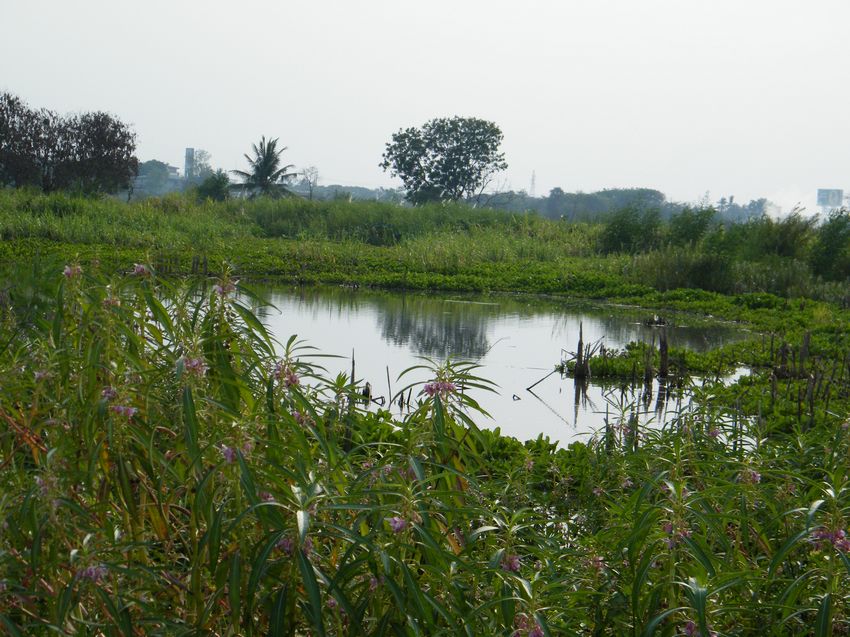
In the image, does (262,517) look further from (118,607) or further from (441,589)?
(441,589)

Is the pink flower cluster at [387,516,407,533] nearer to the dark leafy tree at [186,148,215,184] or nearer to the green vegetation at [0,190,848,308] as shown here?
the green vegetation at [0,190,848,308]

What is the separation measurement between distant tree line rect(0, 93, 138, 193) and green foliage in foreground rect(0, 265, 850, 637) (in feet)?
110

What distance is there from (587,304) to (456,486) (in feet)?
53.7

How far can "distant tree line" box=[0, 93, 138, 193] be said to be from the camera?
32844 mm

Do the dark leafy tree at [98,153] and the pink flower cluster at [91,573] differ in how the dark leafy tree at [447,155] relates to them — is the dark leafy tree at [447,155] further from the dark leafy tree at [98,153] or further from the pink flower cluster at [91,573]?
the pink flower cluster at [91,573]

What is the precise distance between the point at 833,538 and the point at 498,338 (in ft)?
36.6

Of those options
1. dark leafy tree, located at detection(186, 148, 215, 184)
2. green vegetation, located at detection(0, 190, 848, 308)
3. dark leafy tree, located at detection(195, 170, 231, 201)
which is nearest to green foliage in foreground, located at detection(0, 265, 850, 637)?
green vegetation, located at detection(0, 190, 848, 308)

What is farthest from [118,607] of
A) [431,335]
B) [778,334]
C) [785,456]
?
[778,334]

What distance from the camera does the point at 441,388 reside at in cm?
221

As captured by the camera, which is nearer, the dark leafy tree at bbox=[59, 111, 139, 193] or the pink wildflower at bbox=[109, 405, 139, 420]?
the pink wildflower at bbox=[109, 405, 139, 420]

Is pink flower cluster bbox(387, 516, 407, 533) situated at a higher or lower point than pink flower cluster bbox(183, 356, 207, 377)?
lower

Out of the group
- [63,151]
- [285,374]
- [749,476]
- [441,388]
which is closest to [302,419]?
[285,374]

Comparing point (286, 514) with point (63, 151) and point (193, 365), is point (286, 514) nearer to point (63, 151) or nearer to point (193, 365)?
point (193, 365)

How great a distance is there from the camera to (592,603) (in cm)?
243
